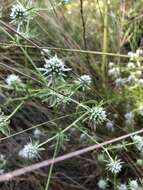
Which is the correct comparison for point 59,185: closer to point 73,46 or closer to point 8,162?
point 8,162

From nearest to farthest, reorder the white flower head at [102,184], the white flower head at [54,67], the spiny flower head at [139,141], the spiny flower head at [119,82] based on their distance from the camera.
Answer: the white flower head at [54,67] → the spiny flower head at [139,141] → the white flower head at [102,184] → the spiny flower head at [119,82]

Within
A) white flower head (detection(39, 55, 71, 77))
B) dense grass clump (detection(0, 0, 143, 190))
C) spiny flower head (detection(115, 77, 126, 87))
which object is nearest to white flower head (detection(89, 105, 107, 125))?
dense grass clump (detection(0, 0, 143, 190))

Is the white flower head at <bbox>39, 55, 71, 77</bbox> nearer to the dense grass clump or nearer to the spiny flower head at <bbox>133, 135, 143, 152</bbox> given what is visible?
the dense grass clump

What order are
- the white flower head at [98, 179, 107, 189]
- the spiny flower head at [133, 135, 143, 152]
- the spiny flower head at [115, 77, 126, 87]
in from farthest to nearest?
the spiny flower head at [115, 77, 126, 87] < the white flower head at [98, 179, 107, 189] < the spiny flower head at [133, 135, 143, 152]

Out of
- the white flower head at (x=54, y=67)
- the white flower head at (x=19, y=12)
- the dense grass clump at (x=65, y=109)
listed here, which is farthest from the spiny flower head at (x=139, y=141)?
the white flower head at (x=19, y=12)

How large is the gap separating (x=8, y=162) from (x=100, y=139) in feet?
0.85

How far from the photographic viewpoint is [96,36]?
176cm

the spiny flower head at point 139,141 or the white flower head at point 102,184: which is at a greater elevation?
the spiny flower head at point 139,141

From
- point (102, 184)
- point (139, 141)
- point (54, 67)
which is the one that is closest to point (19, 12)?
point (54, 67)

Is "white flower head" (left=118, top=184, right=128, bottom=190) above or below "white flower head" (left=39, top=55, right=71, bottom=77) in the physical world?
below

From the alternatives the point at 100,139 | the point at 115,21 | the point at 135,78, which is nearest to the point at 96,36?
the point at 115,21

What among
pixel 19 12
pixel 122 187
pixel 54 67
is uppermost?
pixel 19 12

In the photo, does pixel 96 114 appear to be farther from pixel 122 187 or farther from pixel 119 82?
pixel 119 82

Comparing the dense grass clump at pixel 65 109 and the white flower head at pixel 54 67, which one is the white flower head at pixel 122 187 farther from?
the white flower head at pixel 54 67
